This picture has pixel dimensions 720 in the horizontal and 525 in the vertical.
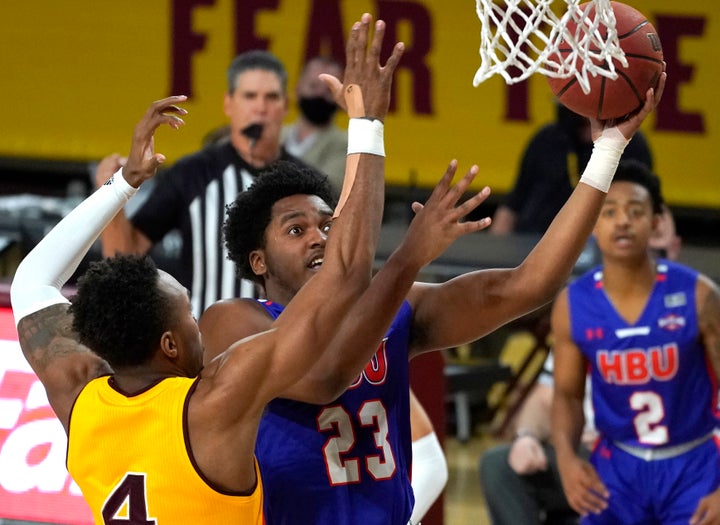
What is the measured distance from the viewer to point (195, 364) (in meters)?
3.34

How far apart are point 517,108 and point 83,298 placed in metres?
7.45

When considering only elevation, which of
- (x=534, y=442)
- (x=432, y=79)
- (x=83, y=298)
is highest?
(x=432, y=79)

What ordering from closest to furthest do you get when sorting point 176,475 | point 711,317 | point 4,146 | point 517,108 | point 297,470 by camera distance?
point 176,475 < point 297,470 < point 711,317 < point 517,108 < point 4,146

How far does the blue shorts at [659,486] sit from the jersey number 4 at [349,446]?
1.92 meters

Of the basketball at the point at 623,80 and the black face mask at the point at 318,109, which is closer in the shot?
the basketball at the point at 623,80

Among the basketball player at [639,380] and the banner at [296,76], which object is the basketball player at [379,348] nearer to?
the basketball player at [639,380]

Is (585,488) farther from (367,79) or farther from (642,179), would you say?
(367,79)

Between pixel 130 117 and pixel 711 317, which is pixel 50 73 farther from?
pixel 711 317

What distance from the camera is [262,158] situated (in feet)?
18.7

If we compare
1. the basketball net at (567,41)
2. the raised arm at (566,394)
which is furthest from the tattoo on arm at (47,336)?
the raised arm at (566,394)

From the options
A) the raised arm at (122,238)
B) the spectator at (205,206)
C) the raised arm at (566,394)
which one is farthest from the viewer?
the spectator at (205,206)

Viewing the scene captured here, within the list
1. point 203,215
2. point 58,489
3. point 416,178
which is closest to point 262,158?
point 203,215

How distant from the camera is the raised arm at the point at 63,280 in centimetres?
344

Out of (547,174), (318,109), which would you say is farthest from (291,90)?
(547,174)
